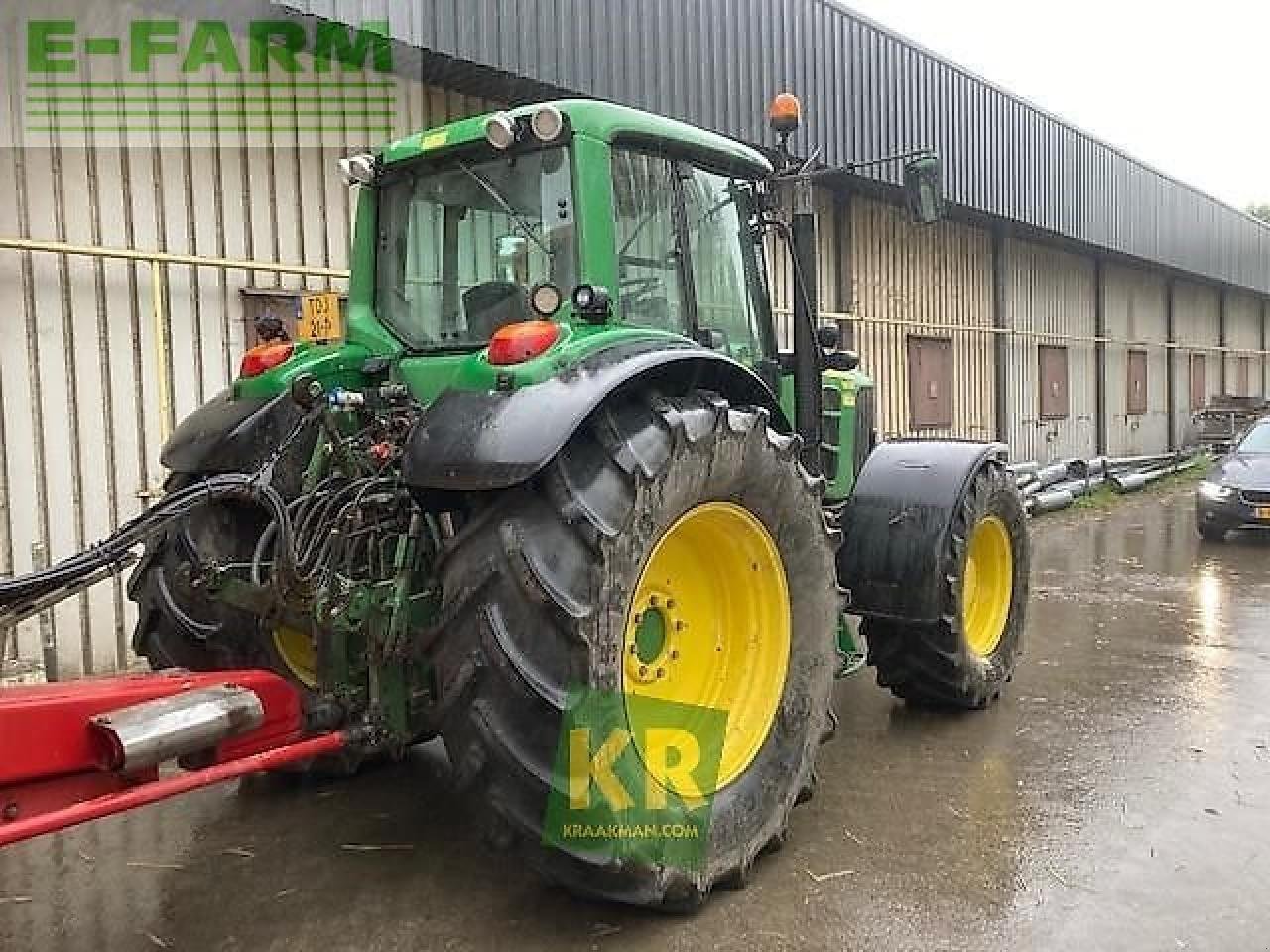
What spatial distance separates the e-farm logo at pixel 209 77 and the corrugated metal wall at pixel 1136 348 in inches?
602

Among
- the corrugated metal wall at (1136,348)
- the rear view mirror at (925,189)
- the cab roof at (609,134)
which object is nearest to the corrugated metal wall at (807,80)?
the corrugated metal wall at (1136,348)

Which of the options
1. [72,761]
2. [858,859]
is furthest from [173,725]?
[858,859]

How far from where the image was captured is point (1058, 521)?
12.6 meters

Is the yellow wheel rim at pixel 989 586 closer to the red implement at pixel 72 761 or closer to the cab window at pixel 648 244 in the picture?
the cab window at pixel 648 244

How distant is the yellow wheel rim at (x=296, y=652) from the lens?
3.76 meters

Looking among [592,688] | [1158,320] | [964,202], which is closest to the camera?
[592,688]

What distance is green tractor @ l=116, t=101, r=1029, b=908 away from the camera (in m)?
2.83

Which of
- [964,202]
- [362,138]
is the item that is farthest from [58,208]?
[964,202]

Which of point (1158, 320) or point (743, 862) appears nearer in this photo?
point (743, 862)

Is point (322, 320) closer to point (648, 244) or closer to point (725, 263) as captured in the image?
point (648, 244)

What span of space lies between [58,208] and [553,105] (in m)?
3.72

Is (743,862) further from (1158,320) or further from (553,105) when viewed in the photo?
(1158,320)

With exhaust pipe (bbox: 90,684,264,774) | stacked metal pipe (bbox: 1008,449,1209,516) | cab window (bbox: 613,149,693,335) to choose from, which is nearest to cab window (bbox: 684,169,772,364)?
cab window (bbox: 613,149,693,335)

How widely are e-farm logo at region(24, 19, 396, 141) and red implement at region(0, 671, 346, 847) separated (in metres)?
4.37
